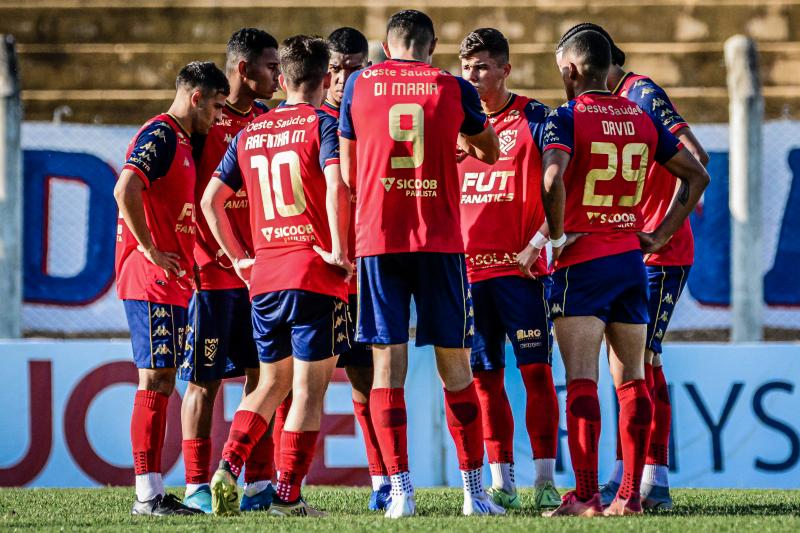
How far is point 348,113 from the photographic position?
5.73 metres

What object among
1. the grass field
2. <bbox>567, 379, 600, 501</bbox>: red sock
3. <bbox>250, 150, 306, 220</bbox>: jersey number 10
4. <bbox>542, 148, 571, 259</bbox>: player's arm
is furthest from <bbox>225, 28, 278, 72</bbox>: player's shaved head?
<bbox>567, 379, 600, 501</bbox>: red sock

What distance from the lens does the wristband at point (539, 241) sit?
6.21 metres

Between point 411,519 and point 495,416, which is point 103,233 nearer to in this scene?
point 495,416

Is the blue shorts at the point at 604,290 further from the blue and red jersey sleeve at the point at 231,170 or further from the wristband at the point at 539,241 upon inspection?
the blue and red jersey sleeve at the point at 231,170

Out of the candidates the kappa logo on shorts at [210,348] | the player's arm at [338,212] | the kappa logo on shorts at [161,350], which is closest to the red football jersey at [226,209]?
the kappa logo on shorts at [210,348]

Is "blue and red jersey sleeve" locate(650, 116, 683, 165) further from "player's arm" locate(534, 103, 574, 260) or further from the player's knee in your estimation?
the player's knee

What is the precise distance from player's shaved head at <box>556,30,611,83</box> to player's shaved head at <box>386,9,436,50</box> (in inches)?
27.6

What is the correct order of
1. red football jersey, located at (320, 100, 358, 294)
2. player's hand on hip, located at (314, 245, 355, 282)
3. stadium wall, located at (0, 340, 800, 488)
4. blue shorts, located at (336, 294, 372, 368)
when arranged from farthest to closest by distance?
stadium wall, located at (0, 340, 800, 488) → blue shorts, located at (336, 294, 372, 368) → red football jersey, located at (320, 100, 358, 294) → player's hand on hip, located at (314, 245, 355, 282)

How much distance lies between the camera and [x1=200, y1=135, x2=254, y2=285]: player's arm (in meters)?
6.25

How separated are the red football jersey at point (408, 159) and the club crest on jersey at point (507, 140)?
3.15 feet

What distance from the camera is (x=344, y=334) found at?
6.04 meters

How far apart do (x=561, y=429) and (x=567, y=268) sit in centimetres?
297

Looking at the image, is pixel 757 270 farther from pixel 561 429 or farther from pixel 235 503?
pixel 235 503

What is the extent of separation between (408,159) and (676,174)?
52.9 inches
